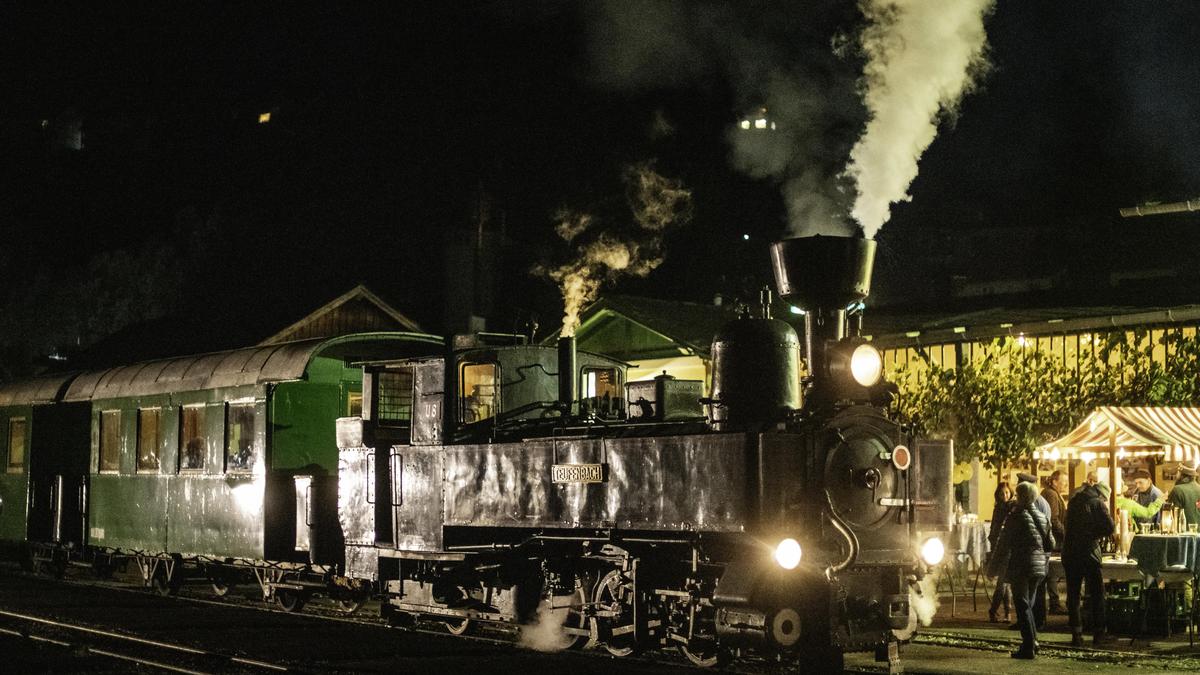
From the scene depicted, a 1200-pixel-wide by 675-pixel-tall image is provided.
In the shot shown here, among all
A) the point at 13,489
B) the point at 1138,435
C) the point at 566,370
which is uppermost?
the point at 566,370

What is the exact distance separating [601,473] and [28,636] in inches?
238

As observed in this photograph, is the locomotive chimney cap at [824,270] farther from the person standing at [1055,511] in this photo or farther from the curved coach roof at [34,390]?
the curved coach roof at [34,390]

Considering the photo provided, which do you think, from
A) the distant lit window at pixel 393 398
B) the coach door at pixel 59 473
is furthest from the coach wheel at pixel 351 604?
the coach door at pixel 59 473

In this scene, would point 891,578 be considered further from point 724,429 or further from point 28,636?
point 28,636

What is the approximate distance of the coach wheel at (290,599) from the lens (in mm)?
15039

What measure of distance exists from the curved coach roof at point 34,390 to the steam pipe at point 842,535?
14975 mm

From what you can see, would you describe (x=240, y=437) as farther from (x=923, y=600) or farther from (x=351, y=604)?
(x=923, y=600)

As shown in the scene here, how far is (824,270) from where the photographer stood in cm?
935

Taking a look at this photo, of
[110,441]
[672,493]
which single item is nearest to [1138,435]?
[672,493]

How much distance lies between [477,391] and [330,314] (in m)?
23.1

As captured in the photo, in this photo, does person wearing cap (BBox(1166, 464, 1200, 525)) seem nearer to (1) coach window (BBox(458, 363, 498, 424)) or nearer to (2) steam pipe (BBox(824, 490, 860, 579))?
(2) steam pipe (BBox(824, 490, 860, 579))

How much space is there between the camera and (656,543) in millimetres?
10211

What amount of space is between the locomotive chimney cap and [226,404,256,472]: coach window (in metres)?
7.96

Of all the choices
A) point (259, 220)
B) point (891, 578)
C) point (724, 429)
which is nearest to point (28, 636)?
point (724, 429)
